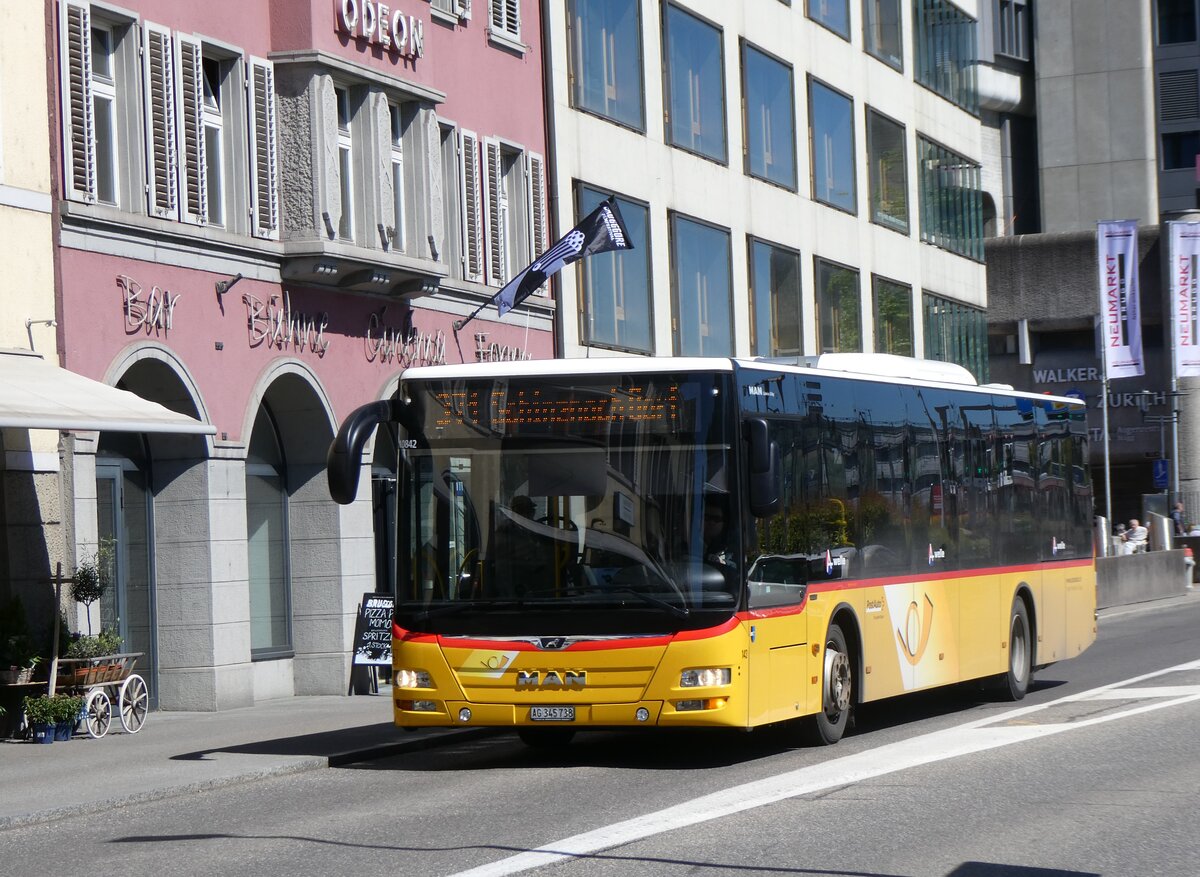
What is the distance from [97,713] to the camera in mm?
17828

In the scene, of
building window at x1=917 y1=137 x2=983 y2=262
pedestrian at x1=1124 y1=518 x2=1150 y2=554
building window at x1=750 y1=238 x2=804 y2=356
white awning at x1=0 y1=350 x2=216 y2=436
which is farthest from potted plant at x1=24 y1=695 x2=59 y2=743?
pedestrian at x1=1124 y1=518 x2=1150 y2=554

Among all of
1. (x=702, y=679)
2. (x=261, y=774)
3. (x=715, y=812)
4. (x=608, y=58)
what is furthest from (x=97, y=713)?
(x=608, y=58)

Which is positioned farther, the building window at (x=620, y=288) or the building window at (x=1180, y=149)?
the building window at (x=1180, y=149)

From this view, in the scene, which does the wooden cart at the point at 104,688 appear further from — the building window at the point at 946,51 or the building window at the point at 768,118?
the building window at the point at 946,51

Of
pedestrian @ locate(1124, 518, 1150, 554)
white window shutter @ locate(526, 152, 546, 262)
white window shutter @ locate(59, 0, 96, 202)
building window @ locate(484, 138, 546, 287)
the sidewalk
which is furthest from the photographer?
pedestrian @ locate(1124, 518, 1150, 554)

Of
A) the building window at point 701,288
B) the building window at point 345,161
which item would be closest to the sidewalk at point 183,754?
Answer: the building window at point 345,161

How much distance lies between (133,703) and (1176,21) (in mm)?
65576

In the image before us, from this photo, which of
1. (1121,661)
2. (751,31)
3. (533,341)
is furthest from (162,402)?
(751,31)

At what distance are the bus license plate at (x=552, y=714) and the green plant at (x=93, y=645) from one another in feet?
18.9

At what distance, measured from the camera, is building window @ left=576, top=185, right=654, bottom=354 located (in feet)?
98.3

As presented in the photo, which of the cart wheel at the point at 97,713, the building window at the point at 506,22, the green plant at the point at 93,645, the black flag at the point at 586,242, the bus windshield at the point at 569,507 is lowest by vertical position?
the cart wheel at the point at 97,713

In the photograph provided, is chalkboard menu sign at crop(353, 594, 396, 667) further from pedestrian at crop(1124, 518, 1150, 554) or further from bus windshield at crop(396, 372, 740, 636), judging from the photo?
pedestrian at crop(1124, 518, 1150, 554)

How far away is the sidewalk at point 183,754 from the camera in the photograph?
43.5ft

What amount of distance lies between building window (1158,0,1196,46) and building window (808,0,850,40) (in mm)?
38834
